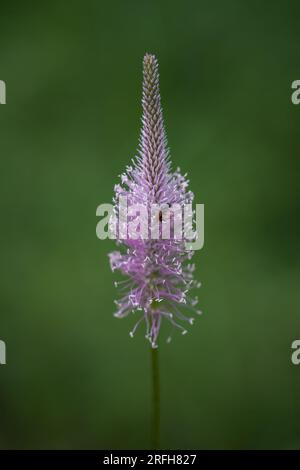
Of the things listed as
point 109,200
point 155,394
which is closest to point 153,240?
point 155,394

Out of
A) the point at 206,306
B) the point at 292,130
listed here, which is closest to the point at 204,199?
the point at 206,306

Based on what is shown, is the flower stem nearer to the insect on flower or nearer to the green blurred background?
the insect on flower

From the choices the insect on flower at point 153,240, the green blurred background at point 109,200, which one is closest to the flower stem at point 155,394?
the insect on flower at point 153,240

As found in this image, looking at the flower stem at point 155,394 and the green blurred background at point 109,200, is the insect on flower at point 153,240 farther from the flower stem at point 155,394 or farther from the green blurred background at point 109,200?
the green blurred background at point 109,200

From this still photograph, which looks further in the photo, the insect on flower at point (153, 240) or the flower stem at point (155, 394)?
the insect on flower at point (153, 240)

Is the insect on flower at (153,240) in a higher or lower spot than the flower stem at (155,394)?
higher

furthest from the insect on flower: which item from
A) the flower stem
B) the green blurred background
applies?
the green blurred background

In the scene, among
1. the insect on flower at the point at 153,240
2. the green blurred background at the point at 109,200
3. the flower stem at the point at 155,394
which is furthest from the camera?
the green blurred background at the point at 109,200

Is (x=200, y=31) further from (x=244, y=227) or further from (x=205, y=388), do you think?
(x=205, y=388)
